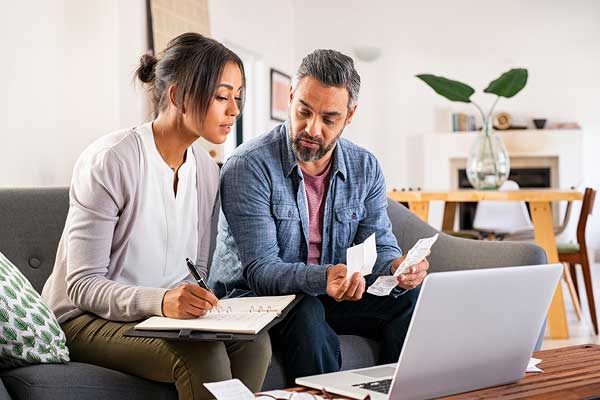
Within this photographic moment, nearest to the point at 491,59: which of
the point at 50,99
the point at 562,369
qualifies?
the point at 50,99

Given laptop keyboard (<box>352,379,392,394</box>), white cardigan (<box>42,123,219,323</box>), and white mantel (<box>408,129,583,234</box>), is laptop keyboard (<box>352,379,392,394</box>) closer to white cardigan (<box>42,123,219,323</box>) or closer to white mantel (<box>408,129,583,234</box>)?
white cardigan (<box>42,123,219,323</box>)

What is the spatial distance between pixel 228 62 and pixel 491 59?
736 cm

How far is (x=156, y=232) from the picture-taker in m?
2.02

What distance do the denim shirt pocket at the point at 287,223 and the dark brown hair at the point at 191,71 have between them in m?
0.38

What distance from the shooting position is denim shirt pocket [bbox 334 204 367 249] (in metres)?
2.39

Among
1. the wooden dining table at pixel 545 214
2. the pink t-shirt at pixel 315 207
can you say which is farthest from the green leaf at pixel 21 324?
the wooden dining table at pixel 545 214

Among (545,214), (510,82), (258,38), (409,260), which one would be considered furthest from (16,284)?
(258,38)

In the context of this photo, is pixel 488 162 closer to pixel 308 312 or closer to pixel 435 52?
pixel 308 312

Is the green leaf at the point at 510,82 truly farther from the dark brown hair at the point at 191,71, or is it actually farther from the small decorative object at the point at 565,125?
the small decorative object at the point at 565,125

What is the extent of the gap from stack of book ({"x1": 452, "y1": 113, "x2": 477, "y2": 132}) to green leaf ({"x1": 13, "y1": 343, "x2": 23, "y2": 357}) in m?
7.72

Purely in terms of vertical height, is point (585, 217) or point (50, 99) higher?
point (50, 99)

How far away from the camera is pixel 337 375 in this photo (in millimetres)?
1552

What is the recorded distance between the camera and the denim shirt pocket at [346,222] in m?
2.39

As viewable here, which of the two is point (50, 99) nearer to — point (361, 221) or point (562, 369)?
point (361, 221)
